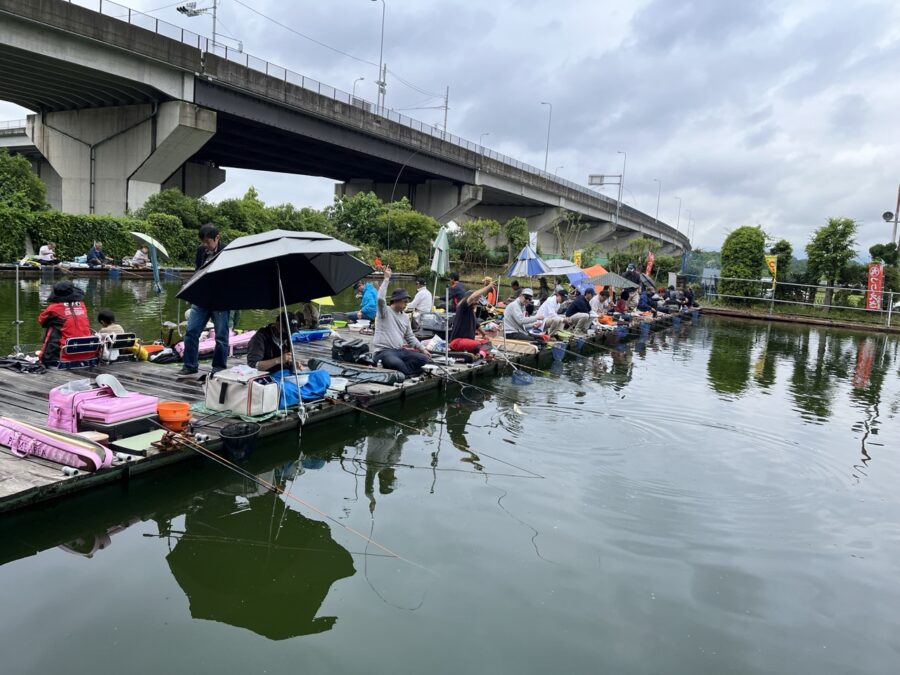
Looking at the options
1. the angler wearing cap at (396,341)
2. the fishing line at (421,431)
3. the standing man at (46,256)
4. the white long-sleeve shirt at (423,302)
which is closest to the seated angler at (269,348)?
the fishing line at (421,431)

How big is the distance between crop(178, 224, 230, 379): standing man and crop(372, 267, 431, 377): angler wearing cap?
229 centimetres

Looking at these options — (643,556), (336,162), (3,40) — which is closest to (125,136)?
(3,40)

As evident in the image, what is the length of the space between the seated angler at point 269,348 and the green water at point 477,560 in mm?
893

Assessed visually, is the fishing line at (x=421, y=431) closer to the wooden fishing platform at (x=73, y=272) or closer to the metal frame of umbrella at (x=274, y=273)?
the metal frame of umbrella at (x=274, y=273)

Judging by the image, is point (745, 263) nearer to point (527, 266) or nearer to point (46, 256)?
point (527, 266)

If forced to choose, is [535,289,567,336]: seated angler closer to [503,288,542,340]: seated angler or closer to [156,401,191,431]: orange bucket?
[503,288,542,340]: seated angler

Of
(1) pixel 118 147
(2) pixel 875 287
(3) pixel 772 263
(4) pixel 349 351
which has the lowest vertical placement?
(4) pixel 349 351

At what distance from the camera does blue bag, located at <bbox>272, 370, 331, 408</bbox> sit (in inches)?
285

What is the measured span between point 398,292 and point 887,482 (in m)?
6.58

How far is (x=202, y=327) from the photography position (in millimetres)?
8102

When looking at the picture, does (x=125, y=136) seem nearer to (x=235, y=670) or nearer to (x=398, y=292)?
(x=398, y=292)

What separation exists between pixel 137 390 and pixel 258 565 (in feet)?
12.2

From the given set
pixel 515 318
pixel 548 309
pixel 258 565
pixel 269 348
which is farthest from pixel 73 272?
pixel 258 565

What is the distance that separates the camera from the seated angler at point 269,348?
7.47m
